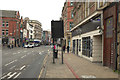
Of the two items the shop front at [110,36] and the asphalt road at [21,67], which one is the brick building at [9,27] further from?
the shop front at [110,36]

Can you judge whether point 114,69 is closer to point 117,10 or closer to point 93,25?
point 117,10

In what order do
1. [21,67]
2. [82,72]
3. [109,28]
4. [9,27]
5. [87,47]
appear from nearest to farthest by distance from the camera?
1. [82,72]
2. [109,28]
3. [21,67]
4. [87,47]
5. [9,27]

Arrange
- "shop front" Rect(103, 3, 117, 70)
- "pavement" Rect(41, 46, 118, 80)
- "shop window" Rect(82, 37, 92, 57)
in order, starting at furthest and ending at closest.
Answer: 1. "shop window" Rect(82, 37, 92, 57)
2. "shop front" Rect(103, 3, 117, 70)
3. "pavement" Rect(41, 46, 118, 80)

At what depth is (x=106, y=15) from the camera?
11883mm

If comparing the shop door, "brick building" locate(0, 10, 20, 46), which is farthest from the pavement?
"brick building" locate(0, 10, 20, 46)

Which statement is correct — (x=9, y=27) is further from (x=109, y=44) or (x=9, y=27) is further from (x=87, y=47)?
(x=109, y=44)

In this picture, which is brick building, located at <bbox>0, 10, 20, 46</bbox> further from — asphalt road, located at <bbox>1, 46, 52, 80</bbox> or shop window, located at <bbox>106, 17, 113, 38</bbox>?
shop window, located at <bbox>106, 17, 113, 38</bbox>

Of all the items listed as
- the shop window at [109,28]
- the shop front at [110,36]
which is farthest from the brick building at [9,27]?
the shop window at [109,28]

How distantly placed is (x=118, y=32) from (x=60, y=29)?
6048 millimetres

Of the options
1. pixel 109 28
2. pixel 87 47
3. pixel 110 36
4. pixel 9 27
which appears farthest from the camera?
pixel 9 27

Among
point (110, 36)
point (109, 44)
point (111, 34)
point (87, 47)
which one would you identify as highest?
point (111, 34)

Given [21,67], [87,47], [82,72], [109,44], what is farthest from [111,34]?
[21,67]

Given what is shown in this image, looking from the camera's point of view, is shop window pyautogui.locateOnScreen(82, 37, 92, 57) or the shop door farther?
shop window pyautogui.locateOnScreen(82, 37, 92, 57)

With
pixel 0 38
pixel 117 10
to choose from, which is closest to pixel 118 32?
pixel 117 10
